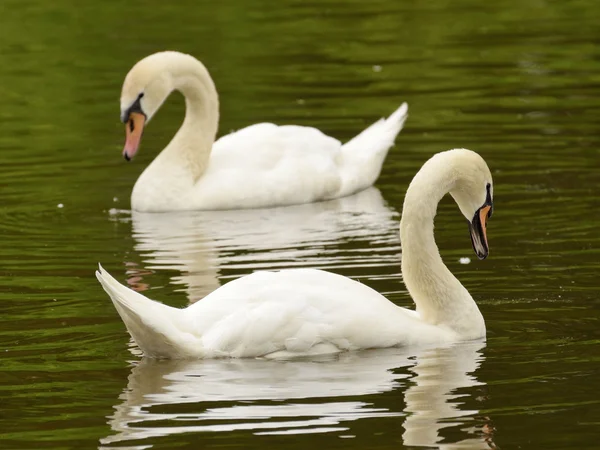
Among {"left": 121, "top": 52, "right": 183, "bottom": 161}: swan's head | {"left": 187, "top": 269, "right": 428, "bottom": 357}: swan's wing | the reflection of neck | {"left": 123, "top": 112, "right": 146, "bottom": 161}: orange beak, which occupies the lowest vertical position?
the reflection of neck

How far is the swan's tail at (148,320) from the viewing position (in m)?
8.77

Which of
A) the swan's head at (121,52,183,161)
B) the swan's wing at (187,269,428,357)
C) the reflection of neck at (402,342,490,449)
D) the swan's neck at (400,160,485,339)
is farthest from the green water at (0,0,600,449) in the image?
the swan's head at (121,52,183,161)

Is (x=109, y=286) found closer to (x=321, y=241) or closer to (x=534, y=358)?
(x=534, y=358)

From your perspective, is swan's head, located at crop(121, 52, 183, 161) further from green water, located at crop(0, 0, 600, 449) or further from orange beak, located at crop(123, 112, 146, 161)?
green water, located at crop(0, 0, 600, 449)

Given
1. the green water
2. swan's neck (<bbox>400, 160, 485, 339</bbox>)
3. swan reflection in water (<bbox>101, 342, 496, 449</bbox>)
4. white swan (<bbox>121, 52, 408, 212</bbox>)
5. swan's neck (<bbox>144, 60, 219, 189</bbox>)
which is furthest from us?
swan's neck (<bbox>144, 60, 219, 189</bbox>)

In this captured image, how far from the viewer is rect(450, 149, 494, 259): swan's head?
9.75 meters

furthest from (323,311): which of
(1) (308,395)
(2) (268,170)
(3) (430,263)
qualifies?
(2) (268,170)

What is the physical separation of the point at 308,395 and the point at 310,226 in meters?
5.35

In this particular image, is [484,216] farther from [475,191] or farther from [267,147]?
[267,147]

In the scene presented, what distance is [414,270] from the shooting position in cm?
977

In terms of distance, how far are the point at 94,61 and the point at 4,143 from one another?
5241mm

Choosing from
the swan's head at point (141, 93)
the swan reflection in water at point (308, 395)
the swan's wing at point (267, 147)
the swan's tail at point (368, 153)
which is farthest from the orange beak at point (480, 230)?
the swan's head at point (141, 93)

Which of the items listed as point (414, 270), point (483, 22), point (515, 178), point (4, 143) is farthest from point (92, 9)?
point (414, 270)

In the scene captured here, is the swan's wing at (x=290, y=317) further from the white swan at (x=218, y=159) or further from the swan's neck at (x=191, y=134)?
the swan's neck at (x=191, y=134)
